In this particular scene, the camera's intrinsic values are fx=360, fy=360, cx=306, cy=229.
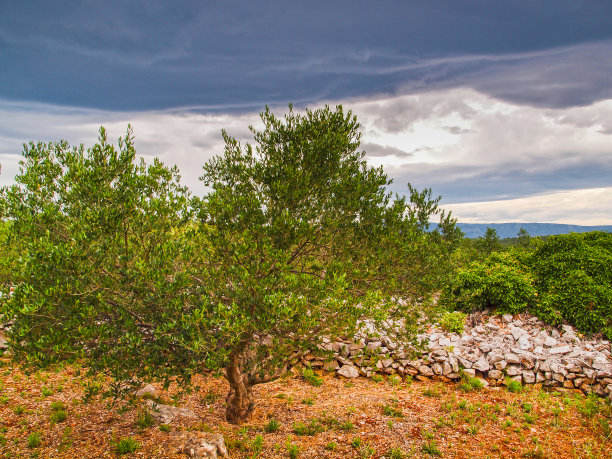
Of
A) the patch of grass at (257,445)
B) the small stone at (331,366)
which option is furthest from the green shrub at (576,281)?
the patch of grass at (257,445)

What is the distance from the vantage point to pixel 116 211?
7590 millimetres

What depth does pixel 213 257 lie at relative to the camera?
360 inches

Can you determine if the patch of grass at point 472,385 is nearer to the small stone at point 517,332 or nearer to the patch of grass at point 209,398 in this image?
the small stone at point 517,332

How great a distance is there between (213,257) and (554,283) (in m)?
19.7

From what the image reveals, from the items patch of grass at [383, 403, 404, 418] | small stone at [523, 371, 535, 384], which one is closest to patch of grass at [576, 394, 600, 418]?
small stone at [523, 371, 535, 384]

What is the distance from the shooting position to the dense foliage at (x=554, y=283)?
60.2 ft

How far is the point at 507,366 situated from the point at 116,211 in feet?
53.0

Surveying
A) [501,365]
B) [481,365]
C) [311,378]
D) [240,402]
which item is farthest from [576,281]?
[240,402]

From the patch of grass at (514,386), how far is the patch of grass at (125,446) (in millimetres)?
13632

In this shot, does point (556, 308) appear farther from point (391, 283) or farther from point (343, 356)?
point (391, 283)

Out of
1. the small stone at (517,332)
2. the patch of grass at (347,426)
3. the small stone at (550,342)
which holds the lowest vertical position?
the patch of grass at (347,426)

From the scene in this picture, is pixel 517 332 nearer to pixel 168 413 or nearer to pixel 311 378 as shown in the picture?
pixel 311 378

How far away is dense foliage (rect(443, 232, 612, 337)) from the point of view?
1836cm

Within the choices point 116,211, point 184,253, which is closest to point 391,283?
point 184,253
